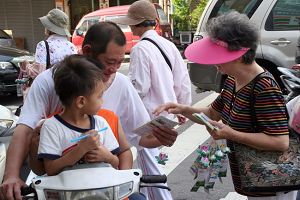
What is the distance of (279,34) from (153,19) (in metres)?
3.38

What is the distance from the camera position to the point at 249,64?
8.00ft

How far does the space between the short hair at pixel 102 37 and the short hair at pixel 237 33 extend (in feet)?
1.64

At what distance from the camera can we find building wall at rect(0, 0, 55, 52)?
20.1m

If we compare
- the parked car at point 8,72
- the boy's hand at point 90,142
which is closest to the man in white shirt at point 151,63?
the boy's hand at point 90,142

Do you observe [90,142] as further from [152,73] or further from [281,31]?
[281,31]

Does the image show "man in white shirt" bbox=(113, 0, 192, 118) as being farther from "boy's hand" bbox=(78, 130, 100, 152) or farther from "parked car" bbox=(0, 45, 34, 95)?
"parked car" bbox=(0, 45, 34, 95)

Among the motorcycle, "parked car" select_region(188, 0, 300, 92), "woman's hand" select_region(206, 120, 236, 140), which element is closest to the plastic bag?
"woman's hand" select_region(206, 120, 236, 140)

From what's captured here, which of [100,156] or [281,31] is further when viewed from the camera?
[281,31]

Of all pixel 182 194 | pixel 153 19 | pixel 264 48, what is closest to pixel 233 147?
pixel 153 19

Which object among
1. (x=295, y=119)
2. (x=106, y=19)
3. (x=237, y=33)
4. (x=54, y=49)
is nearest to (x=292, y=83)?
(x=295, y=119)

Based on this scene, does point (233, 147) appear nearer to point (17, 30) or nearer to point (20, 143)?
point (20, 143)

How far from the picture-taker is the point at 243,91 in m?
2.40

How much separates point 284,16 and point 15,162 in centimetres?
562

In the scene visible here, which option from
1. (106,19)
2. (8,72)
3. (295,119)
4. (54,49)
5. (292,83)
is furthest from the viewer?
(106,19)
